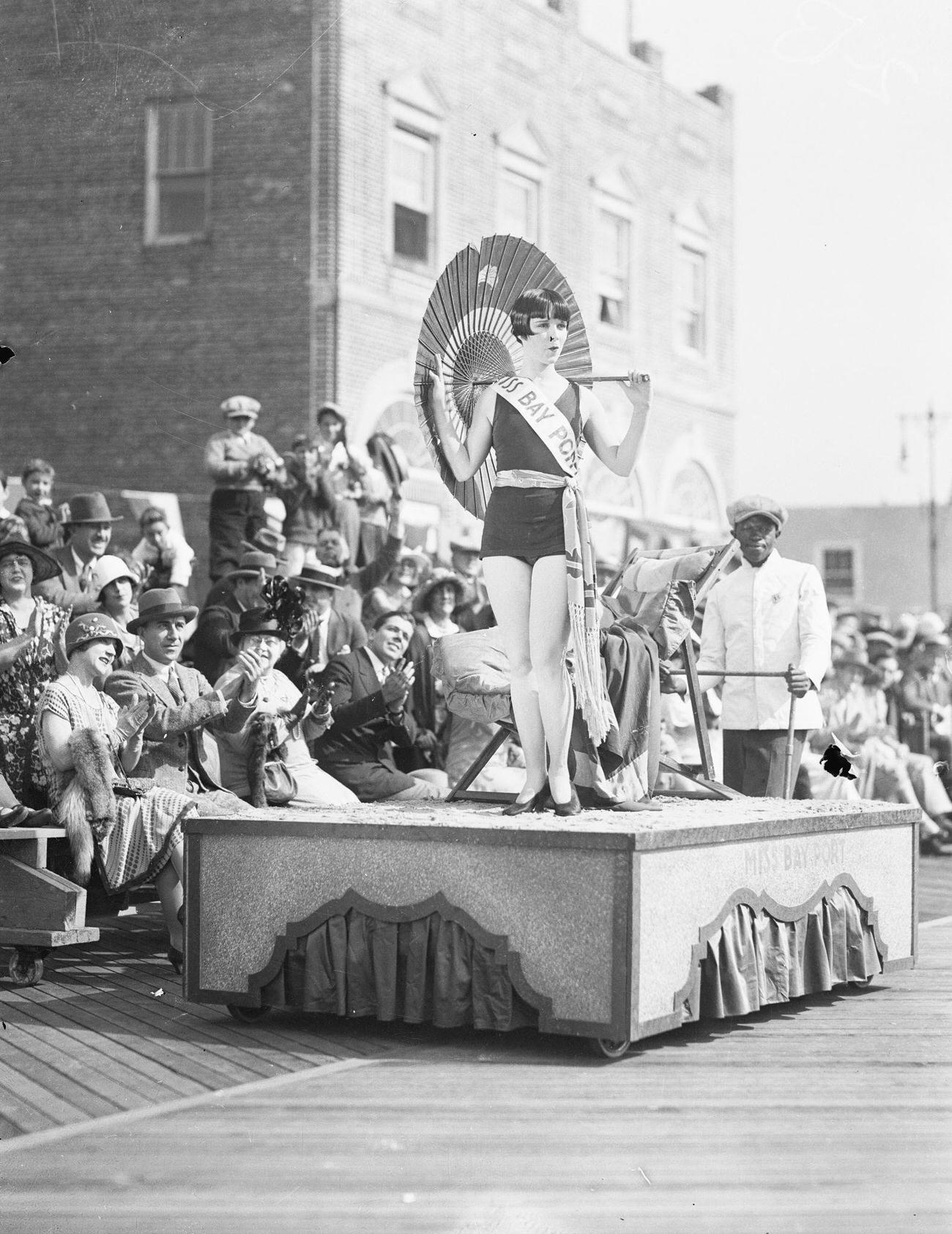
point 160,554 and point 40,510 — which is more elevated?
point 40,510

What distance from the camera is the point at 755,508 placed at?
7.75 m

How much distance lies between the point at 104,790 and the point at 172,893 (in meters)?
0.48

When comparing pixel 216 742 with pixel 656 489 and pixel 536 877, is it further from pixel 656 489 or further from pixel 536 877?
pixel 656 489

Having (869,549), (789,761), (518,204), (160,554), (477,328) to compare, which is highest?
(518,204)

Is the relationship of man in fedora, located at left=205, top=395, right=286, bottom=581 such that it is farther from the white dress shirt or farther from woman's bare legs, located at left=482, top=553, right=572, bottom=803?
woman's bare legs, located at left=482, top=553, right=572, bottom=803

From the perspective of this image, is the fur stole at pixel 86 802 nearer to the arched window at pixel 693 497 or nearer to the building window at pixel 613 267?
the building window at pixel 613 267

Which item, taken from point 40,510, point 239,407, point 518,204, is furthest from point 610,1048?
point 518,204

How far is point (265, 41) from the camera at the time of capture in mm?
14945

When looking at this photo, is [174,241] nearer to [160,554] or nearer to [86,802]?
[160,554]

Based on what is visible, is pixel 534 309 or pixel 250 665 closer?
pixel 534 309

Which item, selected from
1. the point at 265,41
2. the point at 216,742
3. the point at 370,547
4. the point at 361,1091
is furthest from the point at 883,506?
the point at 361,1091

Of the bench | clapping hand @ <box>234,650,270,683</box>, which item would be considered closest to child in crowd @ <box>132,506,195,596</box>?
clapping hand @ <box>234,650,270,683</box>

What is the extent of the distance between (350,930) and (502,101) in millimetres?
12957

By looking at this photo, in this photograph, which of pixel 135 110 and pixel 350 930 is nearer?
pixel 350 930
